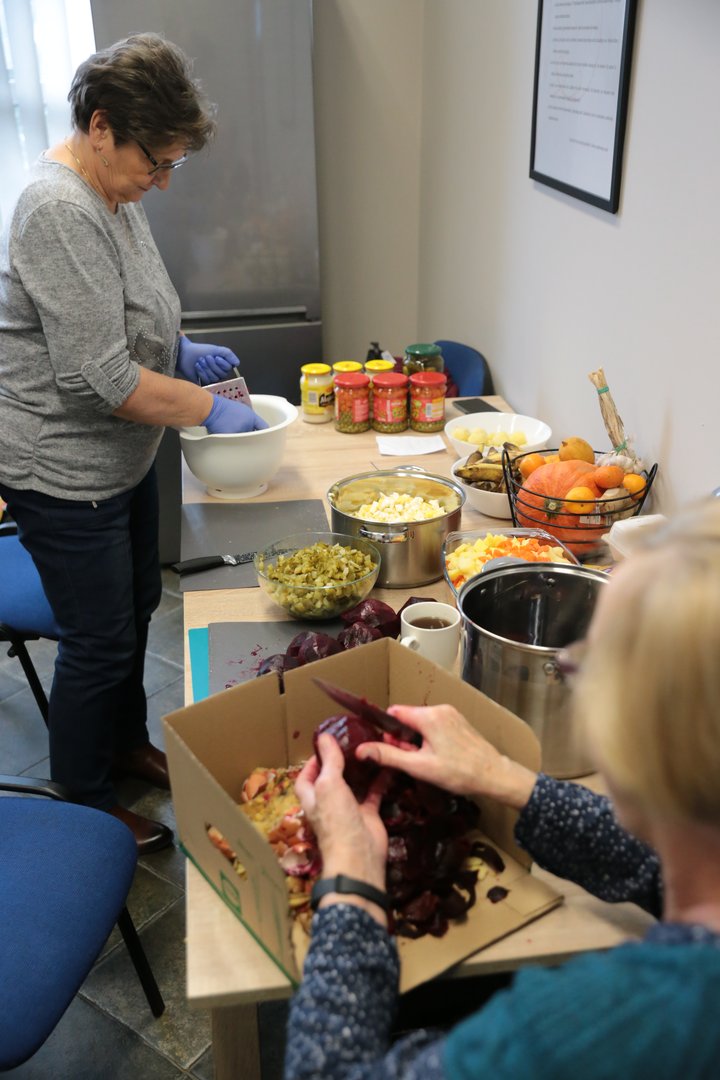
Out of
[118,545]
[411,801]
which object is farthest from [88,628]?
[411,801]

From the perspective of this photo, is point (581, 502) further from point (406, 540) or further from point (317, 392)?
point (317, 392)

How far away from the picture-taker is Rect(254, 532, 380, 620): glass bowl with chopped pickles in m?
1.47

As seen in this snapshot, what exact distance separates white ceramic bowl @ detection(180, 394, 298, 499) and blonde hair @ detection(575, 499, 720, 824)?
→ 1312 millimetres

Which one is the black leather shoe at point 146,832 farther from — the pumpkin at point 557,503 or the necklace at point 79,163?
the necklace at point 79,163

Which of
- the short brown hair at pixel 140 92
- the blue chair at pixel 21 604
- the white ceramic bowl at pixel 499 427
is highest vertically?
the short brown hair at pixel 140 92

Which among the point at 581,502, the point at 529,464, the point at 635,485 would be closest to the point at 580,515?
the point at 581,502

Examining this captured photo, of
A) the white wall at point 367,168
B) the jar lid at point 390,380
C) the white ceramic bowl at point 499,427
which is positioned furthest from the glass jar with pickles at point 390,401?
the white wall at point 367,168

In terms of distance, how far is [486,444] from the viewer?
210cm

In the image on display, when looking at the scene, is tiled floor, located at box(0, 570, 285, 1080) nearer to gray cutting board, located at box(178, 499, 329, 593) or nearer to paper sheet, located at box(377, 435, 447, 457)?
gray cutting board, located at box(178, 499, 329, 593)

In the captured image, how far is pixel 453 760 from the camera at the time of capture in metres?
0.97

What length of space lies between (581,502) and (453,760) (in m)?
0.79

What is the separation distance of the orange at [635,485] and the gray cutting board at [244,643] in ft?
1.94

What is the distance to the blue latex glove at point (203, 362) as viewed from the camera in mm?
2109

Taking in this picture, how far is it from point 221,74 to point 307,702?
93.9 inches
